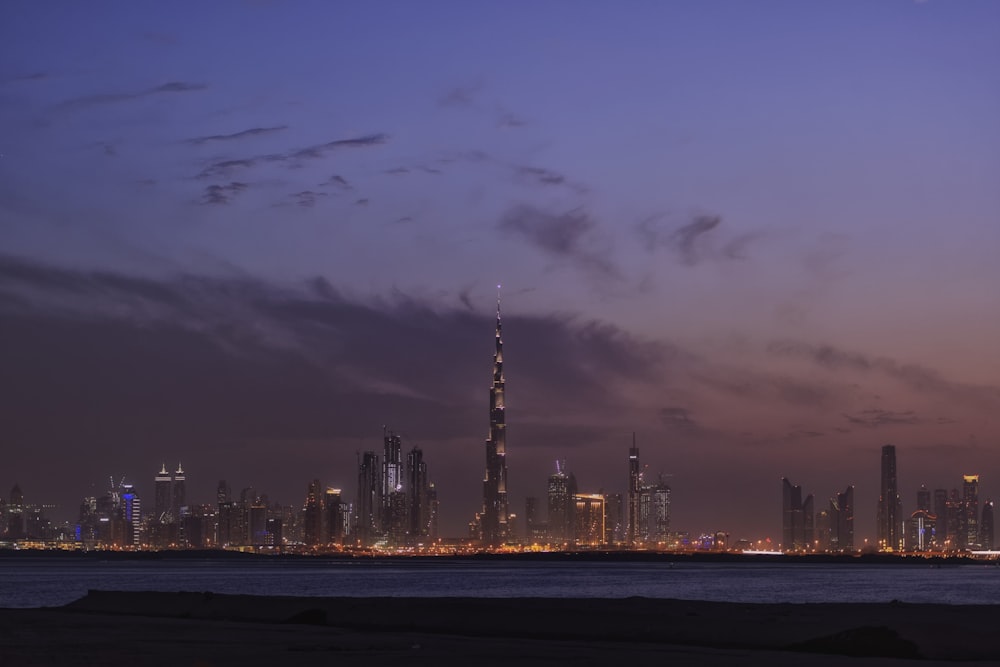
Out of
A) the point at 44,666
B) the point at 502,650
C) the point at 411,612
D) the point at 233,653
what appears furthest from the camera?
the point at 411,612

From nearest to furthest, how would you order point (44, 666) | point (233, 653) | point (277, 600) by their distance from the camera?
point (44, 666) → point (233, 653) → point (277, 600)

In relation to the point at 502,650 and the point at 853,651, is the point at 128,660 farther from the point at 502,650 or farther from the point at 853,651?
the point at 853,651

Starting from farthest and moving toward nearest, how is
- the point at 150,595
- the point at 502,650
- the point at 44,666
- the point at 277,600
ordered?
1. the point at 150,595
2. the point at 277,600
3. the point at 502,650
4. the point at 44,666

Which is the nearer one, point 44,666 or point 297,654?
point 44,666

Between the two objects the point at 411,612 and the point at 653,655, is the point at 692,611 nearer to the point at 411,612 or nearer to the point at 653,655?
the point at 411,612

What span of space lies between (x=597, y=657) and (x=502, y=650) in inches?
138

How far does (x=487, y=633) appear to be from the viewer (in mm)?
44406

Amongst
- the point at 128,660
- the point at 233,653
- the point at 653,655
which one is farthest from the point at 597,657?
the point at 128,660

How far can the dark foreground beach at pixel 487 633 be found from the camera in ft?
105

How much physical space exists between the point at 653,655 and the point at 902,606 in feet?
93.7

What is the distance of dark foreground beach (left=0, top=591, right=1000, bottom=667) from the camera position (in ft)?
105

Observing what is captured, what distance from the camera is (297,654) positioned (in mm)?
32438

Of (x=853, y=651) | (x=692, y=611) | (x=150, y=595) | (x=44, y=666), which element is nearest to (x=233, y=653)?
(x=44, y=666)

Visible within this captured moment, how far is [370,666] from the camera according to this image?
29.4m
